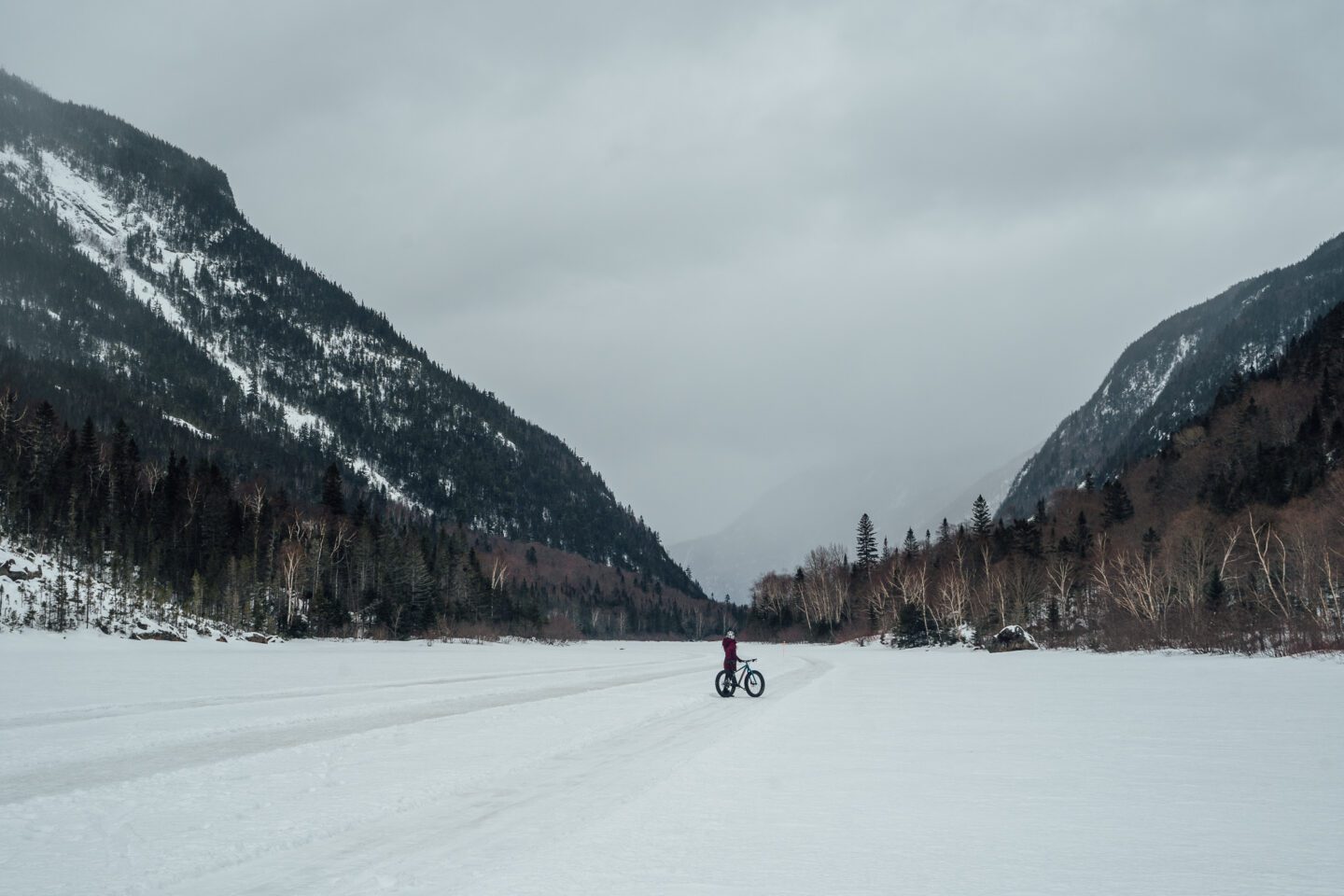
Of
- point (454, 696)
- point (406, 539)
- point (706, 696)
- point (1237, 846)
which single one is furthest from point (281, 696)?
point (406, 539)

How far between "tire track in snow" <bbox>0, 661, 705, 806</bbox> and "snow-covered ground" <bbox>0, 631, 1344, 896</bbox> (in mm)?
80

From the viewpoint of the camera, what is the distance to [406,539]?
121 m

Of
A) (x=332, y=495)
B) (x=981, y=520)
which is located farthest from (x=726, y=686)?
(x=981, y=520)

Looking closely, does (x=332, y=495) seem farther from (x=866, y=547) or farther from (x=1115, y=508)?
(x=1115, y=508)

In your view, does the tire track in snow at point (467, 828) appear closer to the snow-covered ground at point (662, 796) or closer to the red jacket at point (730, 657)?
the snow-covered ground at point (662, 796)

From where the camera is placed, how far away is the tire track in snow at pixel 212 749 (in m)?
11.5

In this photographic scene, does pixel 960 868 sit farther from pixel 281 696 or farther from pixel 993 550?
pixel 993 550

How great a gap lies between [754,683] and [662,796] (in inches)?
694

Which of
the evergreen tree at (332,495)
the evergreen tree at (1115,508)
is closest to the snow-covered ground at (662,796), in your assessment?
the evergreen tree at (332,495)

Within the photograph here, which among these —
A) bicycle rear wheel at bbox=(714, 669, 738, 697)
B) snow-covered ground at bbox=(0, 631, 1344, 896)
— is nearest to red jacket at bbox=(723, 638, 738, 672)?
bicycle rear wheel at bbox=(714, 669, 738, 697)

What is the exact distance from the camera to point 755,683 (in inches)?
1109

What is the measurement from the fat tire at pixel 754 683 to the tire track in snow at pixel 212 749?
7368 mm

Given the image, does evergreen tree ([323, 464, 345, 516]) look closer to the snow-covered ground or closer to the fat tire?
the snow-covered ground

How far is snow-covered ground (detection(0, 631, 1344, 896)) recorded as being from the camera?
24.7 feet
